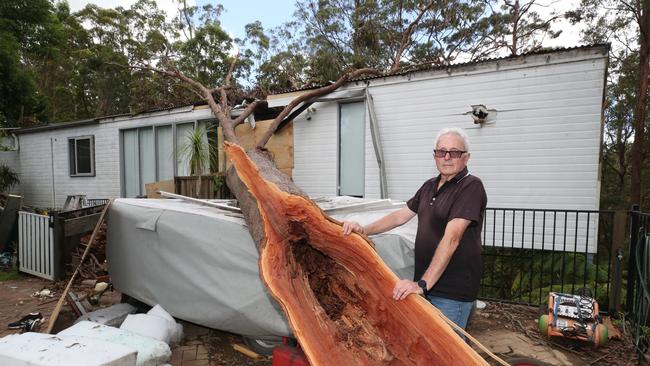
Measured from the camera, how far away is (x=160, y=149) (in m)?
9.76

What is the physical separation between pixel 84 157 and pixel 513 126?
39.2ft

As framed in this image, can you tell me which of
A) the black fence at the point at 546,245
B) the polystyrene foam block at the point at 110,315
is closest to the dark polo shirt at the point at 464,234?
the polystyrene foam block at the point at 110,315

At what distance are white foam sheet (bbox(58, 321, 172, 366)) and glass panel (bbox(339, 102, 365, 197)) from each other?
527 cm

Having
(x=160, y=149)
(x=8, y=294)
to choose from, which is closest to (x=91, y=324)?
(x=8, y=294)

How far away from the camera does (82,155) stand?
11.2 m

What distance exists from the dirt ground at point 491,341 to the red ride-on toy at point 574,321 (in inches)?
5.5

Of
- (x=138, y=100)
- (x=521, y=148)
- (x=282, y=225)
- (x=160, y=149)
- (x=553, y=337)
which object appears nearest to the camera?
(x=282, y=225)

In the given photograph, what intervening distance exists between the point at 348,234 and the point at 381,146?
5147 millimetres

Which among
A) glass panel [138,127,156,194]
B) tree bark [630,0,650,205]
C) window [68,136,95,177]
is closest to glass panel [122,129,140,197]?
glass panel [138,127,156,194]

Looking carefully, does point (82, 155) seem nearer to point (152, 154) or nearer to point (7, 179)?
point (152, 154)

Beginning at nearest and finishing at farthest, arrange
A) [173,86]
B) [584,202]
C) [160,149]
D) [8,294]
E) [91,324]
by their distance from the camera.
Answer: [91,324] → [8,294] → [584,202] → [160,149] → [173,86]

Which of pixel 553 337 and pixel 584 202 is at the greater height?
pixel 584 202

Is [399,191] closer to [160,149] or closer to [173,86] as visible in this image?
[160,149]

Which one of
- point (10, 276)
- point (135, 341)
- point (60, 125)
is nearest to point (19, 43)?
point (60, 125)
